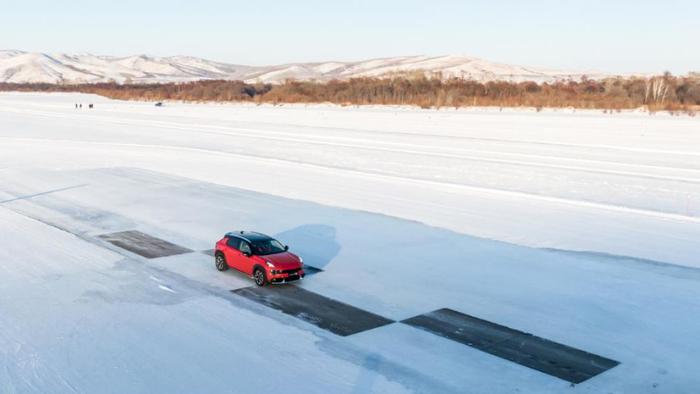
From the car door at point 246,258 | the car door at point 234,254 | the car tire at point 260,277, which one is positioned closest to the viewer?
the car tire at point 260,277

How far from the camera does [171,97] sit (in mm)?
128625

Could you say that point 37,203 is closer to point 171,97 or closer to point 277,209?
point 277,209

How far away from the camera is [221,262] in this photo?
19531 millimetres

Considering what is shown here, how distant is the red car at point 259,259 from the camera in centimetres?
1792

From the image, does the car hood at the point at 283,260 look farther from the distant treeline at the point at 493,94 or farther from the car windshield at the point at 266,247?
the distant treeline at the point at 493,94

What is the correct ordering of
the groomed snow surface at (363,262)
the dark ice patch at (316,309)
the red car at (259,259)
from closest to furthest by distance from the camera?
1. the groomed snow surface at (363,262)
2. the dark ice patch at (316,309)
3. the red car at (259,259)

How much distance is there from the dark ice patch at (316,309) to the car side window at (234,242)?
1.57 m

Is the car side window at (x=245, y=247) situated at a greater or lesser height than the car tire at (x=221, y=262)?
greater

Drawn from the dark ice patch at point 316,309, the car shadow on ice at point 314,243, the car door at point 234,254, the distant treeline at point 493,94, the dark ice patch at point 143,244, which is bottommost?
the dark ice patch at point 316,309

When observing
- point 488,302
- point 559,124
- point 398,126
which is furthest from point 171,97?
point 488,302

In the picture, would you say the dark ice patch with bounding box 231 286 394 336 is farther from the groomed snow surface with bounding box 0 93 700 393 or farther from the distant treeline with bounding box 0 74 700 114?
the distant treeline with bounding box 0 74 700 114

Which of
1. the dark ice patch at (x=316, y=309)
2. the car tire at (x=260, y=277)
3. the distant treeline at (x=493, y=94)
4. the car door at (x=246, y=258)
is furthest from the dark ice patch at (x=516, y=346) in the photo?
the distant treeline at (x=493, y=94)

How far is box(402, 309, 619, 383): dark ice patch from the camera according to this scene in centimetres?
1313

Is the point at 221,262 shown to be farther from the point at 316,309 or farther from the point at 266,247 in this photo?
the point at 316,309
